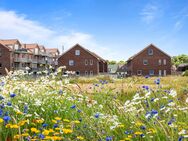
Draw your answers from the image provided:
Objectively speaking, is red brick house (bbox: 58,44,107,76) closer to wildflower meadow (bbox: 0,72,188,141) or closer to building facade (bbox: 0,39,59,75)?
building facade (bbox: 0,39,59,75)

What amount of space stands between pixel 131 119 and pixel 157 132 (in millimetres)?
1005

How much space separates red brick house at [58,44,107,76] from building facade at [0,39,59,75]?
201 inches

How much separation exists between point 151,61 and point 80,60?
15.4 metres

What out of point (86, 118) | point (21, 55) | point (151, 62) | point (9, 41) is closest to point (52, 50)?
point (21, 55)

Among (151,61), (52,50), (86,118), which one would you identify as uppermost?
(52,50)

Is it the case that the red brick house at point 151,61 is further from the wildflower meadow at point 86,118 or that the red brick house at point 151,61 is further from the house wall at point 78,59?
the wildflower meadow at point 86,118

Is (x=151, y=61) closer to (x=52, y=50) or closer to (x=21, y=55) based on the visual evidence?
(x=21, y=55)

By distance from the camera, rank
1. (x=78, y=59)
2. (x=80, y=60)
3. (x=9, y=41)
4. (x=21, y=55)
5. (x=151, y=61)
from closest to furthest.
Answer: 1. (x=78, y=59)
2. (x=80, y=60)
3. (x=151, y=61)
4. (x=9, y=41)
5. (x=21, y=55)

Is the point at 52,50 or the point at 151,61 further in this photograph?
the point at 52,50

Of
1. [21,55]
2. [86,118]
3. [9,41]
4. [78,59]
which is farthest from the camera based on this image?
[21,55]

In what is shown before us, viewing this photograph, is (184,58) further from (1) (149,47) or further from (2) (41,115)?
Answer: (2) (41,115)

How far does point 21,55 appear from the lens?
8012 cm

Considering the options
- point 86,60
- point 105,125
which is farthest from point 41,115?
point 86,60

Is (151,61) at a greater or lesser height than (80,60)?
lesser
